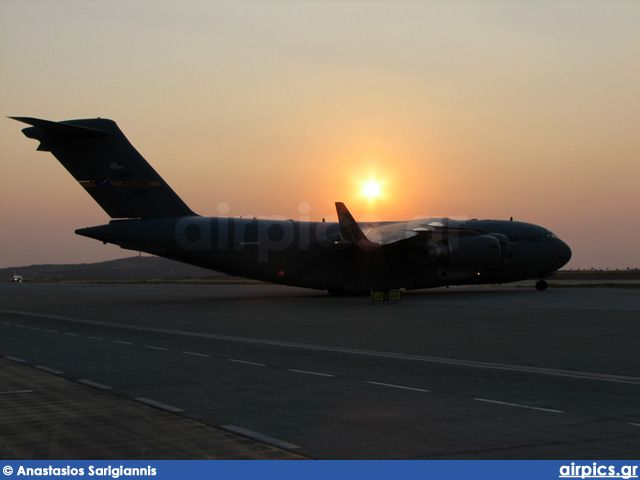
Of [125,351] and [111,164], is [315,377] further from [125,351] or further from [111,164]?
[111,164]

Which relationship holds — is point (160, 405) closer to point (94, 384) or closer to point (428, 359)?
point (94, 384)

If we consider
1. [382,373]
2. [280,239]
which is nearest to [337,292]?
[280,239]

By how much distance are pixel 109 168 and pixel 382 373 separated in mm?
25432

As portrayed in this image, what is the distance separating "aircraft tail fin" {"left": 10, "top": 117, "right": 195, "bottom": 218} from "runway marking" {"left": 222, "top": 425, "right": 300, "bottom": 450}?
28338 mm

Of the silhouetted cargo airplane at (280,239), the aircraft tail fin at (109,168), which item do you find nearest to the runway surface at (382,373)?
the silhouetted cargo airplane at (280,239)

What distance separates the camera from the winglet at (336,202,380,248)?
118 ft

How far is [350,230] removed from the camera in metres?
37.1

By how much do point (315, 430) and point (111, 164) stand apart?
2944 centimetres

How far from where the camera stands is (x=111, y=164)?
36156 millimetres

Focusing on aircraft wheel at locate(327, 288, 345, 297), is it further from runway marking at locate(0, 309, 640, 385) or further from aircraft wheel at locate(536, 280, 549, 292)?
runway marking at locate(0, 309, 640, 385)

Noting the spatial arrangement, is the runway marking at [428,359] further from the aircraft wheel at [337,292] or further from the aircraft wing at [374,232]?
the aircraft wheel at [337,292]

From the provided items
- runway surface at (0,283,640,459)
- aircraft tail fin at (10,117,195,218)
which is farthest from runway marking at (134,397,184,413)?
aircraft tail fin at (10,117,195,218)

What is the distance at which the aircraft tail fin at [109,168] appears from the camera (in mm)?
35250
